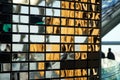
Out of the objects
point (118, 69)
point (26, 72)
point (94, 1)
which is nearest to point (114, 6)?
point (118, 69)

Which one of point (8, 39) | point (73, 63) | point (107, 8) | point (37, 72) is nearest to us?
point (8, 39)

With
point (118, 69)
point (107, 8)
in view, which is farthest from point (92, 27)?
→ point (118, 69)

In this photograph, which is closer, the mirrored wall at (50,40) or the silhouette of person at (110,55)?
the mirrored wall at (50,40)

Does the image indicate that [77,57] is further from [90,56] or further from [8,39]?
[8,39]

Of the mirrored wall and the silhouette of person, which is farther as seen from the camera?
the silhouette of person

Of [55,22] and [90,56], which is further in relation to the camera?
[90,56]

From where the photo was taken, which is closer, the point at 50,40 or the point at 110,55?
the point at 50,40

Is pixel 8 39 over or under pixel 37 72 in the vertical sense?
over

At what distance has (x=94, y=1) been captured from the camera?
326cm

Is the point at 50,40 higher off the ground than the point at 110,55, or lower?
higher

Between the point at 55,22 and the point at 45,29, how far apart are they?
14cm

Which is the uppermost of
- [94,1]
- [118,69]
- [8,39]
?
[94,1]

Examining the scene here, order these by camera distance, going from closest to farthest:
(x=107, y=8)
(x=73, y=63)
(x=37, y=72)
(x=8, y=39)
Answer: (x=8, y=39) < (x=37, y=72) < (x=73, y=63) < (x=107, y=8)

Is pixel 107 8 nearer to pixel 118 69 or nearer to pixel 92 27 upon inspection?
pixel 118 69
